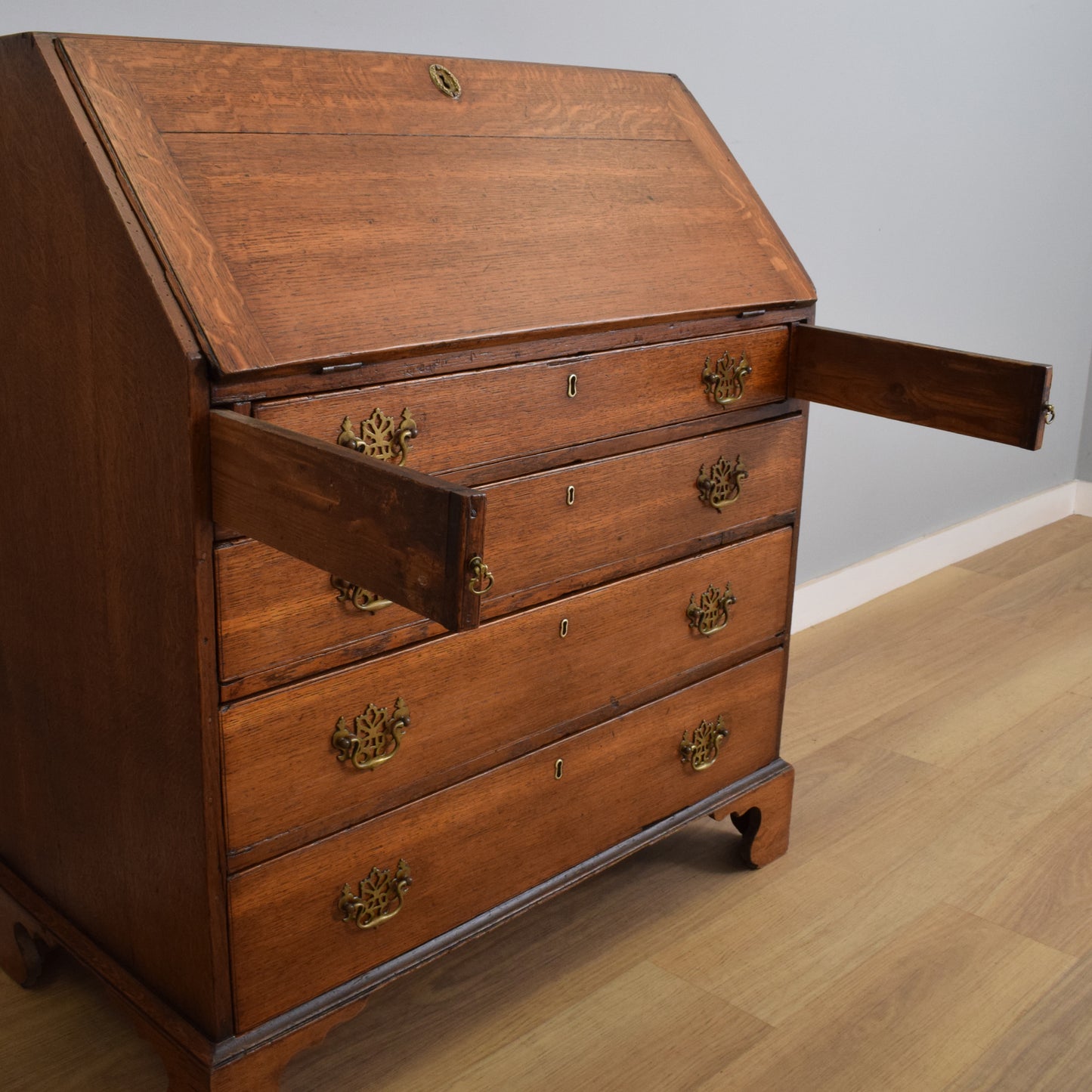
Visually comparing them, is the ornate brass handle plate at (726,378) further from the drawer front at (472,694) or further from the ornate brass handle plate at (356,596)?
the ornate brass handle plate at (356,596)

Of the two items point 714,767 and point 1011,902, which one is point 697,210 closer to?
point 714,767

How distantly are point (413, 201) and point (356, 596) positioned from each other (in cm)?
44

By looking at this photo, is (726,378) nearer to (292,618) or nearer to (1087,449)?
(292,618)

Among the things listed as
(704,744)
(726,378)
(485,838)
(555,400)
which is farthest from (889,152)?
(485,838)

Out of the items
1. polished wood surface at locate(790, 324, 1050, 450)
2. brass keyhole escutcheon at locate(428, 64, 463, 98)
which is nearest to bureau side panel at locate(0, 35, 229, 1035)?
brass keyhole escutcheon at locate(428, 64, 463, 98)

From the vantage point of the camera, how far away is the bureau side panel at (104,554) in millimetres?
1264

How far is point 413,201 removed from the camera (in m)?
1.46

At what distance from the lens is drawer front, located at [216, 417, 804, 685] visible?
1.33 m

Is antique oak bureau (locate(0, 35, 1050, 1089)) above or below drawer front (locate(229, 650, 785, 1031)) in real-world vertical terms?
above

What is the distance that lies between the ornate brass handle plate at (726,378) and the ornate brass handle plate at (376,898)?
726mm

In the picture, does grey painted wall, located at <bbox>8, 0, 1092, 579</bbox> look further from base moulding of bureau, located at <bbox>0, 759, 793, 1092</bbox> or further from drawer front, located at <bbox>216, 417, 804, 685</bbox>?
base moulding of bureau, located at <bbox>0, 759, 793, 1092</bbox>

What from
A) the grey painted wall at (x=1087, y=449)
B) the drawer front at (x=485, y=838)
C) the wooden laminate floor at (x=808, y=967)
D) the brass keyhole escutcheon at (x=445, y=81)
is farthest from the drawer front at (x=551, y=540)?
the grey painted wall at (x=1087, y=449)

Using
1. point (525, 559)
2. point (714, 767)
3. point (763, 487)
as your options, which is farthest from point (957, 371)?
point (714, 767)

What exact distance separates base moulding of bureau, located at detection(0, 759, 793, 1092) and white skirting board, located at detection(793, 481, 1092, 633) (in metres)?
1.11
